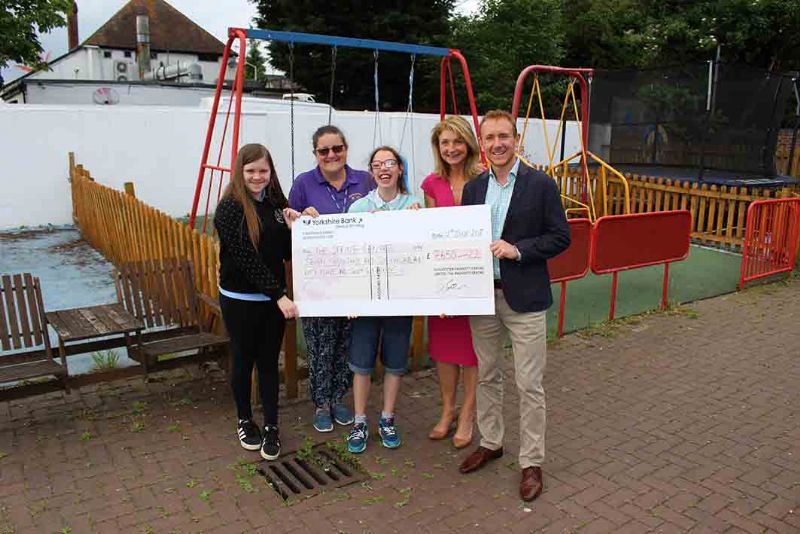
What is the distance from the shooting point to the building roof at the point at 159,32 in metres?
39.1

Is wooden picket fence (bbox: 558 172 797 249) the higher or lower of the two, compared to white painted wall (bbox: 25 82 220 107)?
lower

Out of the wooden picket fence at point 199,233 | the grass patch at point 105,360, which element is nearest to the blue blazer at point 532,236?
the wooden picket fence at point 199,233

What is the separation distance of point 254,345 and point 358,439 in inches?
32.9

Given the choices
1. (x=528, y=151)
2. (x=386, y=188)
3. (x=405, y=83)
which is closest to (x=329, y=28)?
(x=405, y=83)

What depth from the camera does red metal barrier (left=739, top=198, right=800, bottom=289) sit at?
7.95m

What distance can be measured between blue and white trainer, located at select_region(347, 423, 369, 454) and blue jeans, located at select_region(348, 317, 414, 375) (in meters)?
0.34

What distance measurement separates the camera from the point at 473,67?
23.4 meters

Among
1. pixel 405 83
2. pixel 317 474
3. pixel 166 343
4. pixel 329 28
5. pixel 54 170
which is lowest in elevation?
pixel 317 474

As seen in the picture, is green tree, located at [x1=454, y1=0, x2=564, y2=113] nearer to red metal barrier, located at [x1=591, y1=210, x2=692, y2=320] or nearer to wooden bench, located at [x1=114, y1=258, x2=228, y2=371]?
red metal barrier, located at [x1=591, y1=210, x2=692, y2=320]

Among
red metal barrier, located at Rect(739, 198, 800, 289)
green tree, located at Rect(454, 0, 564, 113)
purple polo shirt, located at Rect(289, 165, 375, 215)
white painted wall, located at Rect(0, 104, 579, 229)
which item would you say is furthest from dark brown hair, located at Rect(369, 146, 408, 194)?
green tree, located at Rect(454, 0, 564, 113)

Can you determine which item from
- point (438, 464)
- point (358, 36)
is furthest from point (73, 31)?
point (438, 464)

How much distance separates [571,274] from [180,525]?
4052 mm

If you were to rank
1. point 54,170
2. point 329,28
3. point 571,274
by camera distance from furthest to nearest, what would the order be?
point 329,28
point 54,170
point 571,274

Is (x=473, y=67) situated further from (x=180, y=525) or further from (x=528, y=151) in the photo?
(x=180, y=525)
